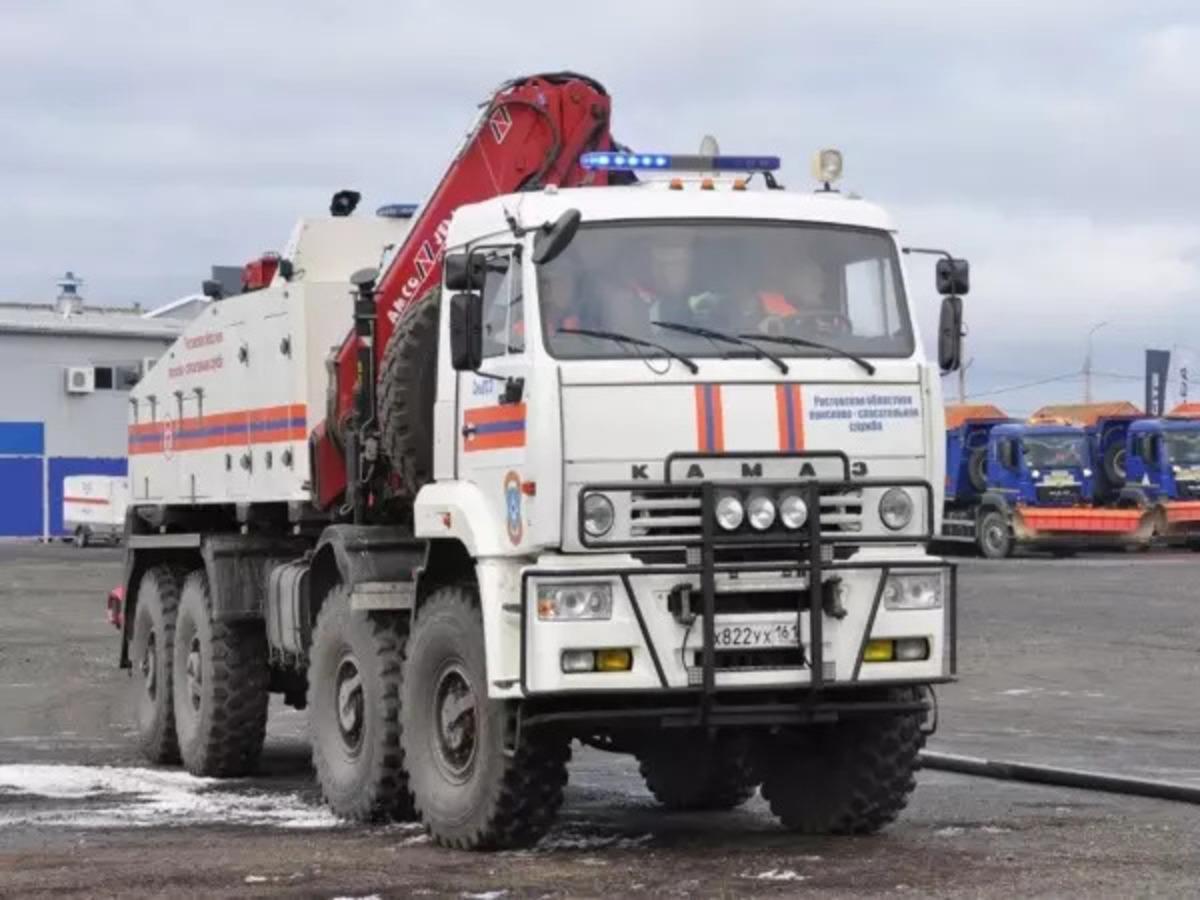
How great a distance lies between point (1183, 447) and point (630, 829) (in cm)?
3835

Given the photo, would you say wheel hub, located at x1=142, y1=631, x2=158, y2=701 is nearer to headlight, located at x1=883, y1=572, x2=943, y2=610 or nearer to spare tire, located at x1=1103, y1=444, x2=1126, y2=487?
headlight, located at x1=883, y1=572, x2=943, y2=610

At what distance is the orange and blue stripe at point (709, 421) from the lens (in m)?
10.2

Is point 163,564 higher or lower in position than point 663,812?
higher

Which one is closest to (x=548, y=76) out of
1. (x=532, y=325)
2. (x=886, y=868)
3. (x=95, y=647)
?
(x=532, y=325)

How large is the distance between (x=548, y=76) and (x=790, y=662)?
13.7 ft

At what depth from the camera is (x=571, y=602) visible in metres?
9.97

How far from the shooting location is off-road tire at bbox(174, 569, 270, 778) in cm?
1462

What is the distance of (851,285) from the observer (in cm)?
1095

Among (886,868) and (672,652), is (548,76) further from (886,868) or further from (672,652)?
(886,868)

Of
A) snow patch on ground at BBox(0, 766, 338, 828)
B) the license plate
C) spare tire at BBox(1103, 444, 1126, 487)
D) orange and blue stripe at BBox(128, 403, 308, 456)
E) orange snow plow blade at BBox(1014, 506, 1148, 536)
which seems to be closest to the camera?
the license plate

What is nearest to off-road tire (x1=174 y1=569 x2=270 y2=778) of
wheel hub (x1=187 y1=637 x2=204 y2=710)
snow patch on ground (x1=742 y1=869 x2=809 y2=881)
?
wheel hub (x1=187 y1=637 x2=204 y2=710)

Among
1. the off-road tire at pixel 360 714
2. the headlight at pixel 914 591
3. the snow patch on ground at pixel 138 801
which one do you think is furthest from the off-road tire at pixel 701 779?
the headlight at pixel 914 591

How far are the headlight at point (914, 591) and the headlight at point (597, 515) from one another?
1.35 meters

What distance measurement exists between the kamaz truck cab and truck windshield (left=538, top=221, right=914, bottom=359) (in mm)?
38341
